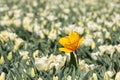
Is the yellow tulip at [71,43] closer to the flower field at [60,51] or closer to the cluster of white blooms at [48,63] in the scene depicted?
the flower field at [60,51]

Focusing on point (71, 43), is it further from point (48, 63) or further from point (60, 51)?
point (60, 51)

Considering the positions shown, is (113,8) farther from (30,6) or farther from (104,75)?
(104,75)

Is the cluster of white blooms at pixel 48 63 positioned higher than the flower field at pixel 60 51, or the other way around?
the cluster of white blooms at pixel 48 63

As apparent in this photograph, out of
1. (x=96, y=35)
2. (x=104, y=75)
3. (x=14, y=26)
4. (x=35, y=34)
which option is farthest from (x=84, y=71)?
(x=14, y=26)

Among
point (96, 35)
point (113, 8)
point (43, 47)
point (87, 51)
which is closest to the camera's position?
point (87, 51)

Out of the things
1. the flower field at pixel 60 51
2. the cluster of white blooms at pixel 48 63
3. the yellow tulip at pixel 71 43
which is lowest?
the flower field at pixel 60 51

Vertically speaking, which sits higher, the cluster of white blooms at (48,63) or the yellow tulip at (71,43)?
the yellow tulip at (71,43)

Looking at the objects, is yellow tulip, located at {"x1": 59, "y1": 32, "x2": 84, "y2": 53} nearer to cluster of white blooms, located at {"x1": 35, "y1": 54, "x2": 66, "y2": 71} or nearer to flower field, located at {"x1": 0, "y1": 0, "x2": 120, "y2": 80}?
flower field, located at {"x1": 0, "y1": 0, "x2": 120, "y2": 80}

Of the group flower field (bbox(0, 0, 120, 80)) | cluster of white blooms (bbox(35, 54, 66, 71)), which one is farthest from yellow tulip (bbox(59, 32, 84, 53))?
cluster of white blooms (bbox(35, 54, 66, 71))

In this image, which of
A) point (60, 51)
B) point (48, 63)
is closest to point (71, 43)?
point (48, 63)

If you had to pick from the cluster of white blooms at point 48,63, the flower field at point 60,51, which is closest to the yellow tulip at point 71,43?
the flower field at point 60,51

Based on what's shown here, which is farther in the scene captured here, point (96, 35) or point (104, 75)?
point (96, 35)
